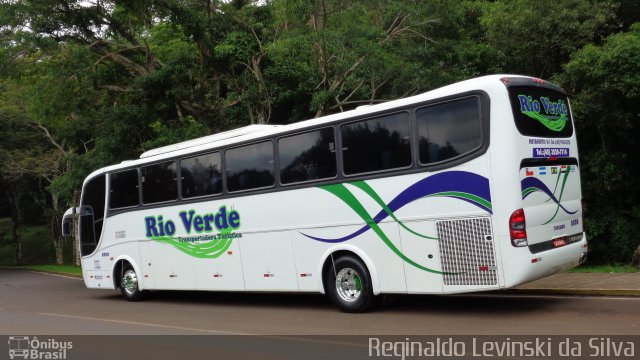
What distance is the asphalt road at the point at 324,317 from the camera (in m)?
8.57

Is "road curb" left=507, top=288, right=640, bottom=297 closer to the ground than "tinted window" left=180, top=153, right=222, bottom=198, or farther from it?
closer to the ground

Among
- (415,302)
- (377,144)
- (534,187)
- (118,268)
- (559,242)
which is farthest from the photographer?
(118,268)

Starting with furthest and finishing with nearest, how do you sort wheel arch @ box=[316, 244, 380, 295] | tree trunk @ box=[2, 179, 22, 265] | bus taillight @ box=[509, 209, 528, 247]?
tree trunk @ box=[2, 179, 22, 265] < wheel arch @ box=[316, 244, 380, 295] < bus taillight @ box=[509, 209, 528, 247]

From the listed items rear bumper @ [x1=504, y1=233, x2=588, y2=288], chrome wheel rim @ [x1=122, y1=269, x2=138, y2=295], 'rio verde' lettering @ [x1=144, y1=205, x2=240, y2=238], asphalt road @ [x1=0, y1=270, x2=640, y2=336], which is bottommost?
asphalt road @ [x1=0, y1=270, x2=640, y2=336]

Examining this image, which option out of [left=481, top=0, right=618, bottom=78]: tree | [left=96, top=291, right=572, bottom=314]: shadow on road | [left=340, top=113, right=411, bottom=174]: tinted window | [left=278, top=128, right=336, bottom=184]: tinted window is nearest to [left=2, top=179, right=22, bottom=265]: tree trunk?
[left=96, top=291, right=572, bottom=314]: shadow on road

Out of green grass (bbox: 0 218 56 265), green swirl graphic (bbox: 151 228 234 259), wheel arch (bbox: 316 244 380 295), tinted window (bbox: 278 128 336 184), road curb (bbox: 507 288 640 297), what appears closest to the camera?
wheel arch (bbox: 316 244 380 295)

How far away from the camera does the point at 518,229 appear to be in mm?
8703

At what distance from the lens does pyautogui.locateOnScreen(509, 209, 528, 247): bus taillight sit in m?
8.67

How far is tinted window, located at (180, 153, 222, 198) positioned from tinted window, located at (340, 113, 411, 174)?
3377 millimetres

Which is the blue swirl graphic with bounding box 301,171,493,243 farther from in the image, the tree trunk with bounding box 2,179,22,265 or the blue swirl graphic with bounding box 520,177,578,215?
the tree trunk with bounding box 2,179,22,265

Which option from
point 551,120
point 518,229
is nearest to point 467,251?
point 518,229

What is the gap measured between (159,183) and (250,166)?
3130 millimetres

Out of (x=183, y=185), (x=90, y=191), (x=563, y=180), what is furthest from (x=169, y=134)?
(x=563, y=180)

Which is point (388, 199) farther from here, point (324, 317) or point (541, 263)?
point (541, 263)
